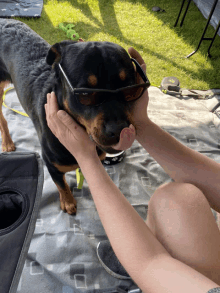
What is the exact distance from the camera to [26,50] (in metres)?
1.73

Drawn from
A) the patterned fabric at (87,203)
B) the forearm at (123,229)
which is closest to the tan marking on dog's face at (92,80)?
the forearm at (123,229)

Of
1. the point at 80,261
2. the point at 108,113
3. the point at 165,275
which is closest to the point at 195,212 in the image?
the point at 165,275

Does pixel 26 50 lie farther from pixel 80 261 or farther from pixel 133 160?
pixel 80 261

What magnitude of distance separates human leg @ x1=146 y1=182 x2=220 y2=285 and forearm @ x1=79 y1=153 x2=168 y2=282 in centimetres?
12

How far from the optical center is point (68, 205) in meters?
1.78

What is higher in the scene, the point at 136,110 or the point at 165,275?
the point at 136,110

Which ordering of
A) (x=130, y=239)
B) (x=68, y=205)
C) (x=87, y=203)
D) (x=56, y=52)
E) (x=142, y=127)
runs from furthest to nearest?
(x=87, y=203), (x=68, y=205), (x=142, y=127), (x=56, y=52), (x=130, y=239)

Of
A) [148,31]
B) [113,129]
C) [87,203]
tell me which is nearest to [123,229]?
[113,129]

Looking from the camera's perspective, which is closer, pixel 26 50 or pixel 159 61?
pixel 26 50

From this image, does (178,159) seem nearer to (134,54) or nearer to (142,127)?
(142,127)

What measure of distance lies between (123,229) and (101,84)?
2.28 ft

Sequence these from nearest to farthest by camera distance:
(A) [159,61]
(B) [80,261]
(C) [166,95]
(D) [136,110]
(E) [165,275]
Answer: (E) [165,275] → (D) [136,110] → (B) [80,261] → (C) [166,95] → (A) [159,61]

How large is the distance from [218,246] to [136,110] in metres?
0.89

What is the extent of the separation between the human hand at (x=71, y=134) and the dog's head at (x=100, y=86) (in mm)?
53
